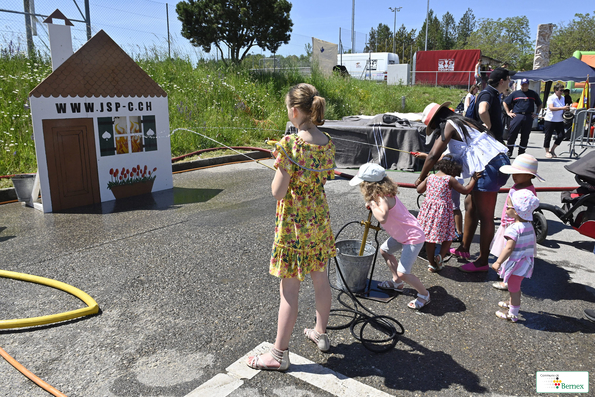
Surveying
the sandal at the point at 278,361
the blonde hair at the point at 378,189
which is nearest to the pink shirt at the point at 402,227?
the blonde hair at the point at 378,189

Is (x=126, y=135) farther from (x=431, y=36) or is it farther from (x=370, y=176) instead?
(x=431, y=36)

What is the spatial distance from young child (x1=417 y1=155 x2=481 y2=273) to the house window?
208 inches

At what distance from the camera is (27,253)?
4.94 metres

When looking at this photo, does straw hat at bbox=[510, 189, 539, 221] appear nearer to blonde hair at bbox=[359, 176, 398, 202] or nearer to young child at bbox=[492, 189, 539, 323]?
young child at bbox=[492, 189, 539, 323]

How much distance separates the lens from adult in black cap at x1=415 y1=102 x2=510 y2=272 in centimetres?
430

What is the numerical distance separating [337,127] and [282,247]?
798cm

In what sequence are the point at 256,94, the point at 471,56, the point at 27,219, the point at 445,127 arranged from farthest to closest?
1. the point at 471,56
2. the point at 256,94
3. the point at 27,219
4. the point at 445,127

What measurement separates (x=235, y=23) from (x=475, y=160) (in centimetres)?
1661

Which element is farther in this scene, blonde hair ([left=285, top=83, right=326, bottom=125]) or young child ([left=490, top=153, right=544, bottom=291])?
young child ([left=490, top=153, right=544, bottom=291])

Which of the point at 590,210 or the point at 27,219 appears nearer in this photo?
the point at 590,210

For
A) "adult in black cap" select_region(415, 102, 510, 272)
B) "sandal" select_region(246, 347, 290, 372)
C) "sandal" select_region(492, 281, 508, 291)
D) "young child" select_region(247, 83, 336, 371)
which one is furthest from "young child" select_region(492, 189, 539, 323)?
"sandal" select_region(246, 347, 290, 372)

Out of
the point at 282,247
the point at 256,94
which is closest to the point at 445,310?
the point at 282,247

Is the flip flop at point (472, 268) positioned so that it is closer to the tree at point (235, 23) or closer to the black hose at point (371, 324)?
the black hose at point (371, 324)

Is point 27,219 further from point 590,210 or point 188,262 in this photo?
point 590,210
